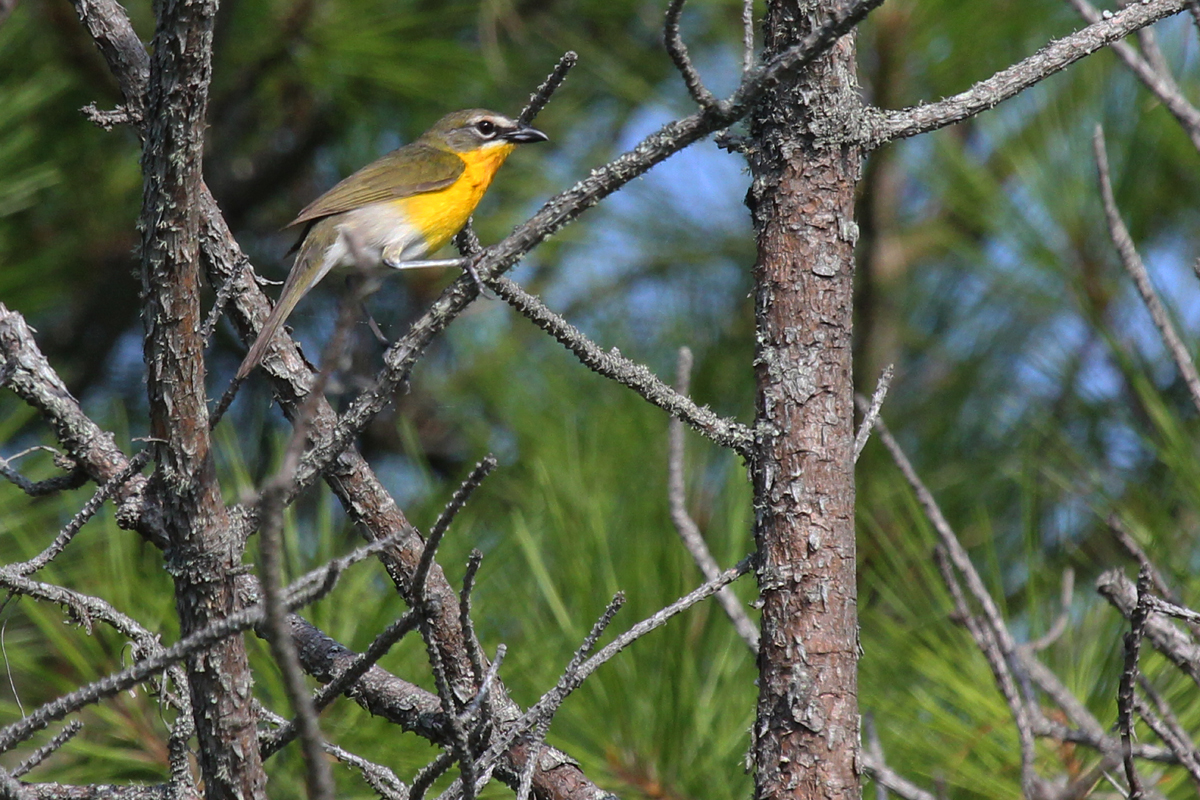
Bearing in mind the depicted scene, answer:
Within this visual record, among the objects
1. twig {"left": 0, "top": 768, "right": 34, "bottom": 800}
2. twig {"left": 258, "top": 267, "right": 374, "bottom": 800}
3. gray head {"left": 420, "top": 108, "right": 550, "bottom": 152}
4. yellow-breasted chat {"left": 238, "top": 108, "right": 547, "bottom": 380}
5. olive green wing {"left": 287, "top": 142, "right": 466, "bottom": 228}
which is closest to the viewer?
twig {"left": 258, "top": 267, "right": 374, "bottom": 800}

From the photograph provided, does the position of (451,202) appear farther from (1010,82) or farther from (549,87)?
(1010,82)

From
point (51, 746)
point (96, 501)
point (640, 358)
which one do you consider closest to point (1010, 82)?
point (96, 501)

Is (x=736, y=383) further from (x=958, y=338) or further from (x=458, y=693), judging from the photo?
(x=458, y=693)

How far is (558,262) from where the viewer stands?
5.75 m

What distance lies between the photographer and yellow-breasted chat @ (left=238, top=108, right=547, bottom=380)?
11.8ft

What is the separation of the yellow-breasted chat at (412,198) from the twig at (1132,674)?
2414mm

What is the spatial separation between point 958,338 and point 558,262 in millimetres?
1960

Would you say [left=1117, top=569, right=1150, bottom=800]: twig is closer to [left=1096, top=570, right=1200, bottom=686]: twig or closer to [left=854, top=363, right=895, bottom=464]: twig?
[left=1096, top=570, right=1200, bottom=686]: twig

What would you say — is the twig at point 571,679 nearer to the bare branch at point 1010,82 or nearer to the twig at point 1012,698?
the twig at point 1012,698

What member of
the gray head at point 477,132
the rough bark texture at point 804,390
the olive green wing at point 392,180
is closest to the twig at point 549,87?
the rough bark texture at point 804,390

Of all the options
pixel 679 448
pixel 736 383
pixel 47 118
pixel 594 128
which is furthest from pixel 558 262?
pixel 679 448

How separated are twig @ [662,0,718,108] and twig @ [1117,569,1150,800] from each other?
2.68 ft

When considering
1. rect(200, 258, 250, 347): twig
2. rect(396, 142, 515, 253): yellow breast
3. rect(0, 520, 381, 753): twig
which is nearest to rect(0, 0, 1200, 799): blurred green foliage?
rect(396, 142, 515, 253): yellow breast

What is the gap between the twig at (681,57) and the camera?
4.43 ft
